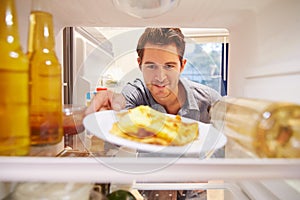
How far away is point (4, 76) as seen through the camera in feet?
1.52

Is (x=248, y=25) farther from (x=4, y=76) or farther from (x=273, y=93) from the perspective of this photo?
(x=4, y=76)

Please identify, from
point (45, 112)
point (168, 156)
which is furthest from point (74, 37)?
point (168, 156)

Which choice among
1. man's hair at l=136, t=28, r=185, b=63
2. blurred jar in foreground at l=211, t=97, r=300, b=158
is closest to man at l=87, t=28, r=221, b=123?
man's hair at l=136, t=28, r=185, b=63

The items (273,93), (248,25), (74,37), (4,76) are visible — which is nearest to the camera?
(4,76)

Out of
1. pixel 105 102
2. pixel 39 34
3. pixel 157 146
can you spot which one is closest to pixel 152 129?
pixel 157 146

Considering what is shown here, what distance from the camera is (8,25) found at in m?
0.49

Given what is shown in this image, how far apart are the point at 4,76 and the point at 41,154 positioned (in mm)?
164

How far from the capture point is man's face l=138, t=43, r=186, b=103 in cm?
77

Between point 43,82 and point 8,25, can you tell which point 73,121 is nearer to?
point 43,82

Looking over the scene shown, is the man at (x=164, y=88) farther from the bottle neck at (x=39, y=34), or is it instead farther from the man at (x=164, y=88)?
the bottle neck at (x=39, y=34)

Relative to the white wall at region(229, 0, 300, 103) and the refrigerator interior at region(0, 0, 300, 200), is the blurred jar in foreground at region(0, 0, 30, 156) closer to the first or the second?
the refrigerator interior at region(0, 0, 300, 200)

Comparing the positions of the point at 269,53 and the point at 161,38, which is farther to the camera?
the point at 161,38

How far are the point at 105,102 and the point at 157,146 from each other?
0.82 ft

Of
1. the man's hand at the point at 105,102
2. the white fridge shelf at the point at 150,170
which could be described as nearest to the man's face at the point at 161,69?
the man's hand at the point at 105,102
